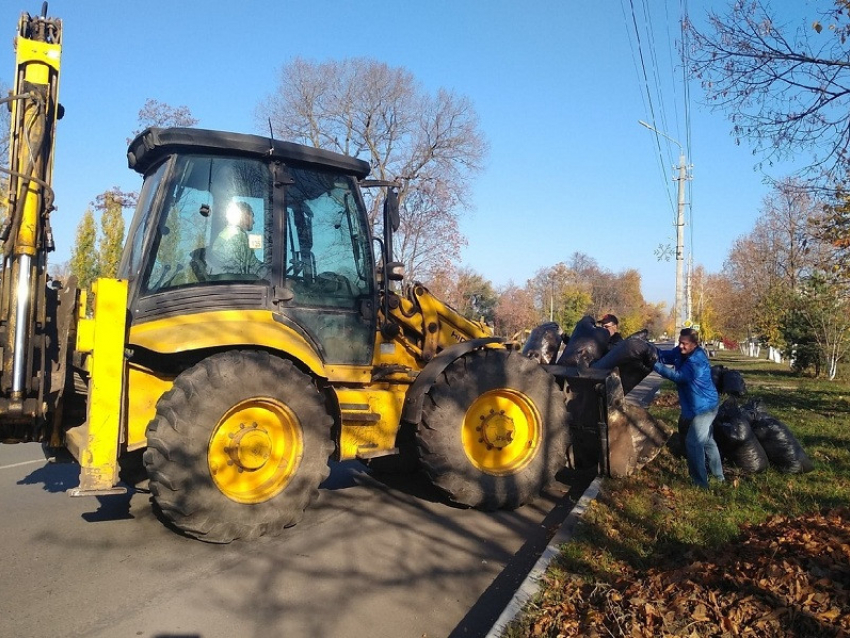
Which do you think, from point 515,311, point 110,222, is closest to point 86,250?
point 110,222

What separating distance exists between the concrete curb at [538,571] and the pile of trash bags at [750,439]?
178 cm

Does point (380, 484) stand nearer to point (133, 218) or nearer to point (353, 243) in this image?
point (353, 243)

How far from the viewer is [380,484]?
7.32 m

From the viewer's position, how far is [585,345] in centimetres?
843

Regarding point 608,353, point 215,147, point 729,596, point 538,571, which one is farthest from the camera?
point 608,353

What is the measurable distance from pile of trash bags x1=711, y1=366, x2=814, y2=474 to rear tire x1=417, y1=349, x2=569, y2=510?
1929mm

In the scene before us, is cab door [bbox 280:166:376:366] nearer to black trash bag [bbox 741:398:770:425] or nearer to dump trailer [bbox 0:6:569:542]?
dump trailer [bbox 0:6:569:542]

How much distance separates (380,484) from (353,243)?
274 cm

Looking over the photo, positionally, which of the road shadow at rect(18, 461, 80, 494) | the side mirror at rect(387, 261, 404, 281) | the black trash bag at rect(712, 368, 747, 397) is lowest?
the road shadow at rect(18, 461, 80, 494)

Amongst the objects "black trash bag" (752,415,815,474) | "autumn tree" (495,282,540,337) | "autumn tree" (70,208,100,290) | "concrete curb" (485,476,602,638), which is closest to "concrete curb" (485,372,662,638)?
"concrete curb" (485,476,602,638)

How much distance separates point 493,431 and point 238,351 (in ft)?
8.39

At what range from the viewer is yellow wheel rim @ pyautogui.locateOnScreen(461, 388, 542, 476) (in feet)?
20.8


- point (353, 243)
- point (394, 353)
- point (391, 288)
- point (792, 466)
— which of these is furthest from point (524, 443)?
point (792, 466)

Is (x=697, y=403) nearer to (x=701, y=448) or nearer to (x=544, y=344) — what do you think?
(x=701, y=448)
